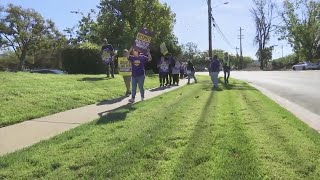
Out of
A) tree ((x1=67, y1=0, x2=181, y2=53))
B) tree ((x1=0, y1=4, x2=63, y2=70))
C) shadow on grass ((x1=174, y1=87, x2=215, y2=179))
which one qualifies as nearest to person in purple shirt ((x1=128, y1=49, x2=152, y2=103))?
shadow on grass ((x1=174, y1=87, x2=215, y2=179))

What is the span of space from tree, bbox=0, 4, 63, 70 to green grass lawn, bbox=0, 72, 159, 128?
172ft

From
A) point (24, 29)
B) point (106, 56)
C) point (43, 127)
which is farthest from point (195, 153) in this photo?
point (24, 29)

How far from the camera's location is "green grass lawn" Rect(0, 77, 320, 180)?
564 centimetres

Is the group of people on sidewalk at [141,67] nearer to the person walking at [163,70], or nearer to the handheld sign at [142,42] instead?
the person walking at [163,70]

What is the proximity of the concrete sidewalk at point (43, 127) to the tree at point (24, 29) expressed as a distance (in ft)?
192

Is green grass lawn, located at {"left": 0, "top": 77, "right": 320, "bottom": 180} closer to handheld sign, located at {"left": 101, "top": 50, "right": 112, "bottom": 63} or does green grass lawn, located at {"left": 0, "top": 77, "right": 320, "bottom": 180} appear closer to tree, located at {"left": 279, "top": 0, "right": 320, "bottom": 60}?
handheld sign, located at {"left": 101, "top": 50, "right": 112, "bottom": 63}

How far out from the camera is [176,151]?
667cm

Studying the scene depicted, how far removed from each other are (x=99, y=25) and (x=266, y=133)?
117 ft

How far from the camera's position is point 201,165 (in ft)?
19.3

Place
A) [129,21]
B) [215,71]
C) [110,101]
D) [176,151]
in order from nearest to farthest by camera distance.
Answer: [176,151] → [110,101] → [215,71] → [129,21]

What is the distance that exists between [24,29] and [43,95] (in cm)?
5828

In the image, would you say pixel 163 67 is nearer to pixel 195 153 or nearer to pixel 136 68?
pixel 136 68

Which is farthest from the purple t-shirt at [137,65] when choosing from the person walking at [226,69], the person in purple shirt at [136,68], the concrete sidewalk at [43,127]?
the person walking at [226,69]

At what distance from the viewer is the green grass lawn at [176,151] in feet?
18.5
